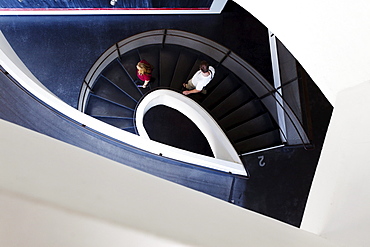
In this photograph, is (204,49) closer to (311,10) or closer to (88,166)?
(311,10)

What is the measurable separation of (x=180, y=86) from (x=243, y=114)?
58.8 inches

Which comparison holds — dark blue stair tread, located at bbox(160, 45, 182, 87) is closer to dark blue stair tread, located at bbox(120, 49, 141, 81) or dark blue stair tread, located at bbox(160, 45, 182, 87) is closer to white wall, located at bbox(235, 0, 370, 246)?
dark blue stair tread, located at bbox(120, 49, 141, 81)

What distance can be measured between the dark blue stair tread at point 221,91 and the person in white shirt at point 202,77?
1.84ft

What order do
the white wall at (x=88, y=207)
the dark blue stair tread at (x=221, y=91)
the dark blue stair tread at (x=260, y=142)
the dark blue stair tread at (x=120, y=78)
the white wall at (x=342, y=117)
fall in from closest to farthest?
the white wall at (x=88, y=207)
the white wall at (x=342, y=117)
the dark blue stair tread at (x=260, y=142)
the dark blue stair tread at (x=221, y=91)
the dark blue stair tread at (x=120, y=78)

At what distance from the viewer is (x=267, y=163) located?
18.8ft

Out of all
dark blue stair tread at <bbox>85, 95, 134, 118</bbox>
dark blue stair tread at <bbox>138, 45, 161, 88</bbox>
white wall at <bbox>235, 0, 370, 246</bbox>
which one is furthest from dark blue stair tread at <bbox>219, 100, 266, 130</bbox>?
white wall at <bbox>235, 0, 370, 246</bbox>

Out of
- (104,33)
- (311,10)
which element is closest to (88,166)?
(311,10)

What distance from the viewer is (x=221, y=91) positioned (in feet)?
21.6

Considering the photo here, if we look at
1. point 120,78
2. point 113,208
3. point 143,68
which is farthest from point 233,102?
point 113,208

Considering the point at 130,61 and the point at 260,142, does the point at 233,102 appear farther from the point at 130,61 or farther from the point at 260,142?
the point at 130,61

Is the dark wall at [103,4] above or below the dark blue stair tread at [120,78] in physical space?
above

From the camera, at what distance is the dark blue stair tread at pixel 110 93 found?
6547 millimetres

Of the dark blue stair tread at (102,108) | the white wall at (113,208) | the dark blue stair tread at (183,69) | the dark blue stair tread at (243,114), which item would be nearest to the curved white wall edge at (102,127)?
the dark blue stair tread at (243,114)

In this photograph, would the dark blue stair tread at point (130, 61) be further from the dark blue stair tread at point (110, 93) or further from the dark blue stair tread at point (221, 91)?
the dark blue stair tread at point (221, 91)
